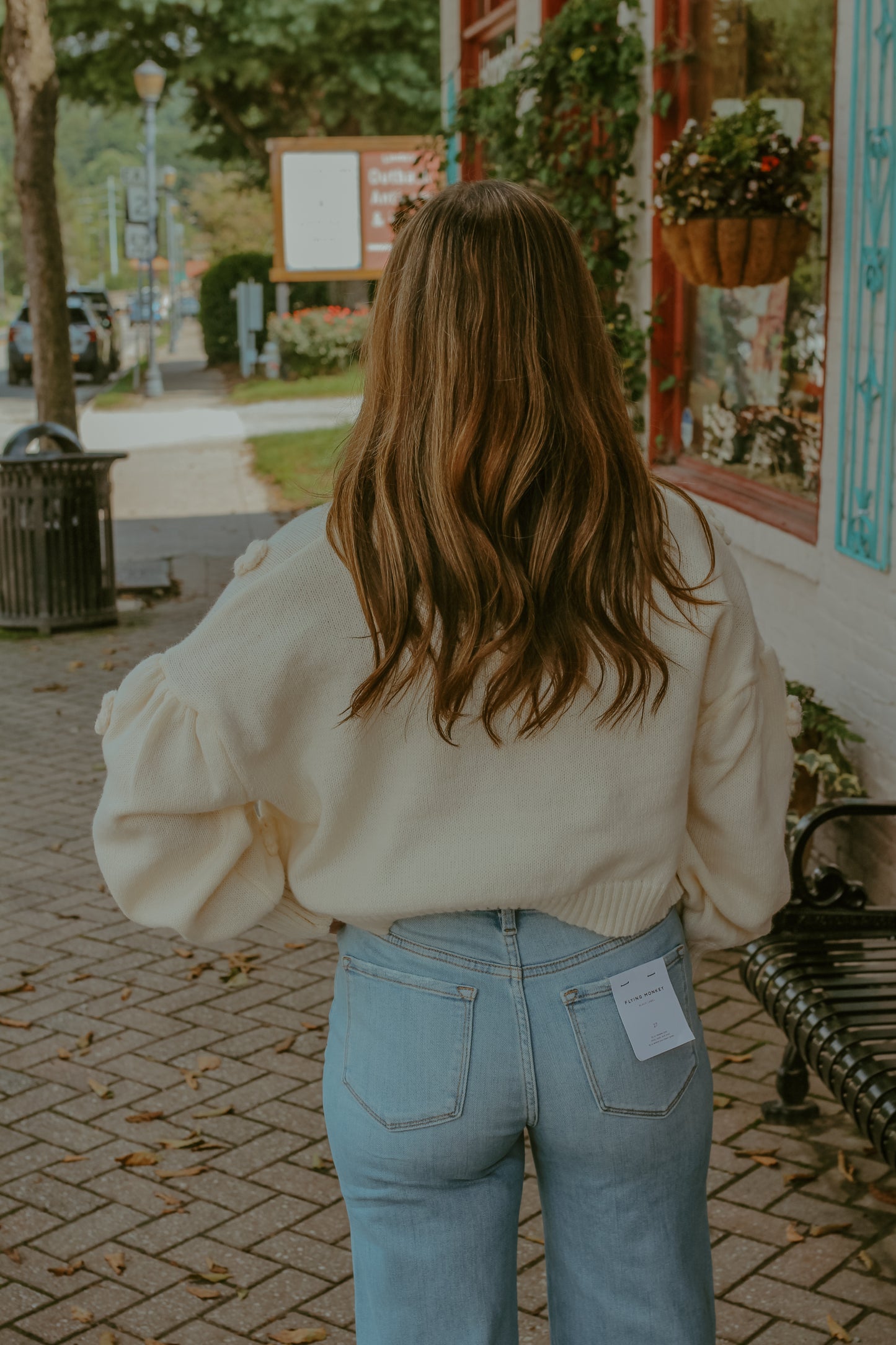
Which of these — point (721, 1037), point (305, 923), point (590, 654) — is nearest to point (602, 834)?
point (590, 654)

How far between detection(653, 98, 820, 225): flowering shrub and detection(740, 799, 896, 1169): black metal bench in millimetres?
2406

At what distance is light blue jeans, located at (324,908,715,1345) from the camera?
1.78 metres

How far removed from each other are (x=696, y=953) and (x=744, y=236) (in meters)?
3.82

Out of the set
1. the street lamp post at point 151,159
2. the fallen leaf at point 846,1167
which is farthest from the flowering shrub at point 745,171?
the street lamp post at point 151,159

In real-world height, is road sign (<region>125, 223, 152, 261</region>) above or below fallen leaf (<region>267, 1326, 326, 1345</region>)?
above

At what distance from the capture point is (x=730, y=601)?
1822 mm

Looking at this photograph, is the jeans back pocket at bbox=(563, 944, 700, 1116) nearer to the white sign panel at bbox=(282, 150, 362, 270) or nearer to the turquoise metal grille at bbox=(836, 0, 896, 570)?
the turquoise metal grille at bbox=(836, 0, 896, 570)

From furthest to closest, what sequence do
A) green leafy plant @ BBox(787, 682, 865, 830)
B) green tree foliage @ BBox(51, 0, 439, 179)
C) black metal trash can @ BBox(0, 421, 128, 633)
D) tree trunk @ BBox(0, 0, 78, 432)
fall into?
green tree foliage @ BBox(51, 0, 439, 179) → tree trunk @ BBox(0, 0, 78, 432) → black metal trash can @ BBox(0, 421, 128, 633) → green leafy plant @ BBox(787, 682, 865, 830)

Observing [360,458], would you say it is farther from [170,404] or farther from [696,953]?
[170,404]

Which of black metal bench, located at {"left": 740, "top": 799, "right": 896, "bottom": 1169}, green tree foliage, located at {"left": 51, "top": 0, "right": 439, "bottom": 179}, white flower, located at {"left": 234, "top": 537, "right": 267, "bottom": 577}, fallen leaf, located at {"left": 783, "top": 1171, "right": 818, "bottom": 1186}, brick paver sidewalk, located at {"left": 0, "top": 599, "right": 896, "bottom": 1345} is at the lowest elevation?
brick paver sidewalk, located at {"left": 0, "top": 599, "right": 896, "bottom": 1345}

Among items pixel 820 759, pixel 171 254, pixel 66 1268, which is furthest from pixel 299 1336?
pixel 171 254

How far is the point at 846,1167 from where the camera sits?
361 centimetres

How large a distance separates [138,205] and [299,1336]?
97.2 feet

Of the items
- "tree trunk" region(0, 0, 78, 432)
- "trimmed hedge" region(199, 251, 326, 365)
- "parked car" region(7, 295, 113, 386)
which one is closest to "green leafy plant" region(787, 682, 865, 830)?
"tree trunk" region(0, 0, 78, 432)
